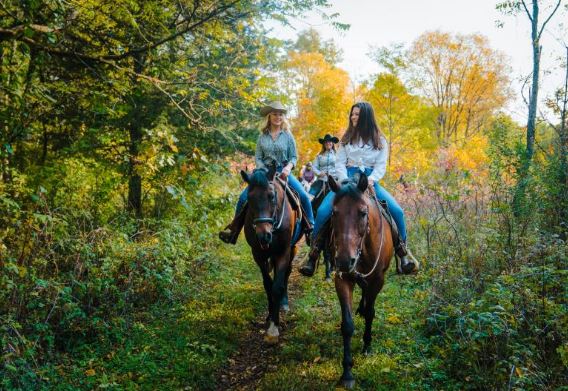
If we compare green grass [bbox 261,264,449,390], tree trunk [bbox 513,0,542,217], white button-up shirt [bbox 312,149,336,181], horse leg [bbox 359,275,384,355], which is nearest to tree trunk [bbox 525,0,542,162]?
tree trunk [bbox 513,0,542,217]

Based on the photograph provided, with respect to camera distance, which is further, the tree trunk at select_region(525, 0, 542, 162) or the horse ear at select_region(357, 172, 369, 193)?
the tree trunk at select_region(525, 0, 542, 162)

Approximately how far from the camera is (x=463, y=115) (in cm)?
3450

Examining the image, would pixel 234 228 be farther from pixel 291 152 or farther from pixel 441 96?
pixel 441 96

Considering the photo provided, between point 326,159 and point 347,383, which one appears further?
point 326,159

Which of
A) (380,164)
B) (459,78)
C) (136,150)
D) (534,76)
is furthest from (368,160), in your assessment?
(459,78)

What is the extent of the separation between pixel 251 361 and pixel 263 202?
2175mm

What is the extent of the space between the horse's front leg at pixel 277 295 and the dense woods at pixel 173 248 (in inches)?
9.0

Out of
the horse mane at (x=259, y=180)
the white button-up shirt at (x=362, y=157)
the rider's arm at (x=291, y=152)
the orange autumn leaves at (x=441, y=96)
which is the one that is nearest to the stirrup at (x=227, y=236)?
the horse mane at (x=259, y=180)

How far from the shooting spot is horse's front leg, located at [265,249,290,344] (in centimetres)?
545

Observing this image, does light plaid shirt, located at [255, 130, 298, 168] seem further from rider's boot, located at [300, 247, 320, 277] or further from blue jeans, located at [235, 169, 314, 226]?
rider's boot, located at [300, 247, 320, 277]

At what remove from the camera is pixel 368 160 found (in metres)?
5.62

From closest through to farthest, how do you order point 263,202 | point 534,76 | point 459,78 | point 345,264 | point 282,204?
point 345,264, point 263,202, point 282,204, point 534,76, point 459,78

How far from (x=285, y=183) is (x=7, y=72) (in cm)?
414

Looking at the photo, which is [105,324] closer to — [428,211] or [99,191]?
[99,191]
